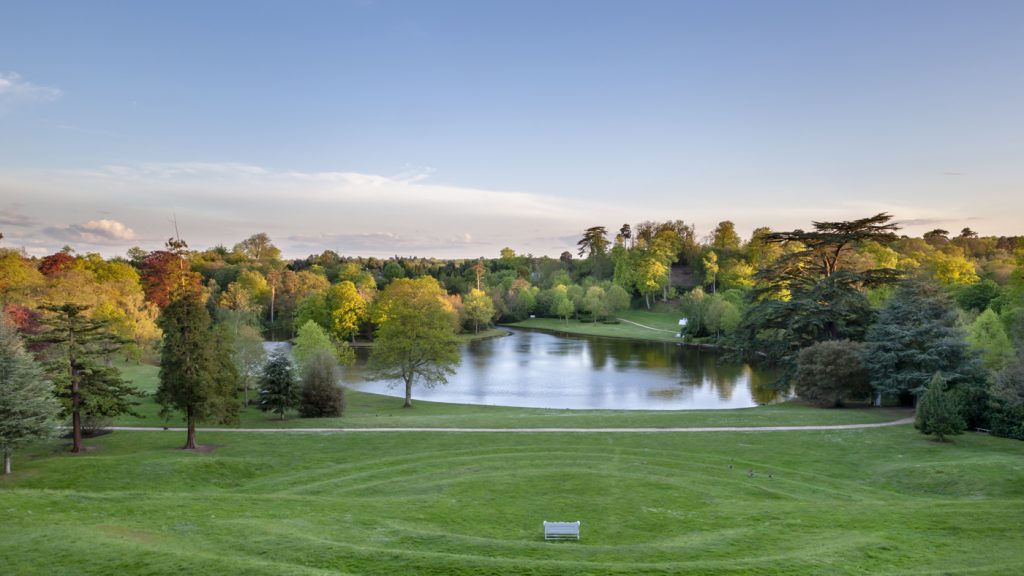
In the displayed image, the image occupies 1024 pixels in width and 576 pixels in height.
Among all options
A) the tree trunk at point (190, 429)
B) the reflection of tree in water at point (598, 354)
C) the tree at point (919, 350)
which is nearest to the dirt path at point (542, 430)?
the tree trunk at point (190, 429)

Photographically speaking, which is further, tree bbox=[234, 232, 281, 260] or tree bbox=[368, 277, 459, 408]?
tree bbox=[234, 232, 281, 260]

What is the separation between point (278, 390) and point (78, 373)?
A: 10.4m

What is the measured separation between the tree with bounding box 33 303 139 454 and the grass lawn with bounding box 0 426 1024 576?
1664mm

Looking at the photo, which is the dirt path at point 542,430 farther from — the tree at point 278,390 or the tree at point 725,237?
the tree at point 725,237

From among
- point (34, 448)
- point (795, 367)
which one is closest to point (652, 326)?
point (795, 367)

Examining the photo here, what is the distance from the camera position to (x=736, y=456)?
→ 22594mm

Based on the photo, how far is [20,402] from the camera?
1975 cm

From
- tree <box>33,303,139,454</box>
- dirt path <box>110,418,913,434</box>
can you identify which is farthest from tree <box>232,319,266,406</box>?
tree <box>33,303,139,454</box>

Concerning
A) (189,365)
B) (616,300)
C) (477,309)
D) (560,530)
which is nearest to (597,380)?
(189,365)

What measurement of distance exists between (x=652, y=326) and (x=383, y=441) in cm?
7548

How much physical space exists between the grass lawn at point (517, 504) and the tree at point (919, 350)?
5.10 meters

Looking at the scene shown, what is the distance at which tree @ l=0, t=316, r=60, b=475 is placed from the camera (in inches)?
770

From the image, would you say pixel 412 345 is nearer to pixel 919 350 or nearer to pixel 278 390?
pixel 278 390

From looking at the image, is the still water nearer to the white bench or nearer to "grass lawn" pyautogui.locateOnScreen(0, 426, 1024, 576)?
"grass lawn" pyautogui.locateOnScreen(0, 426, 1024, 576)
